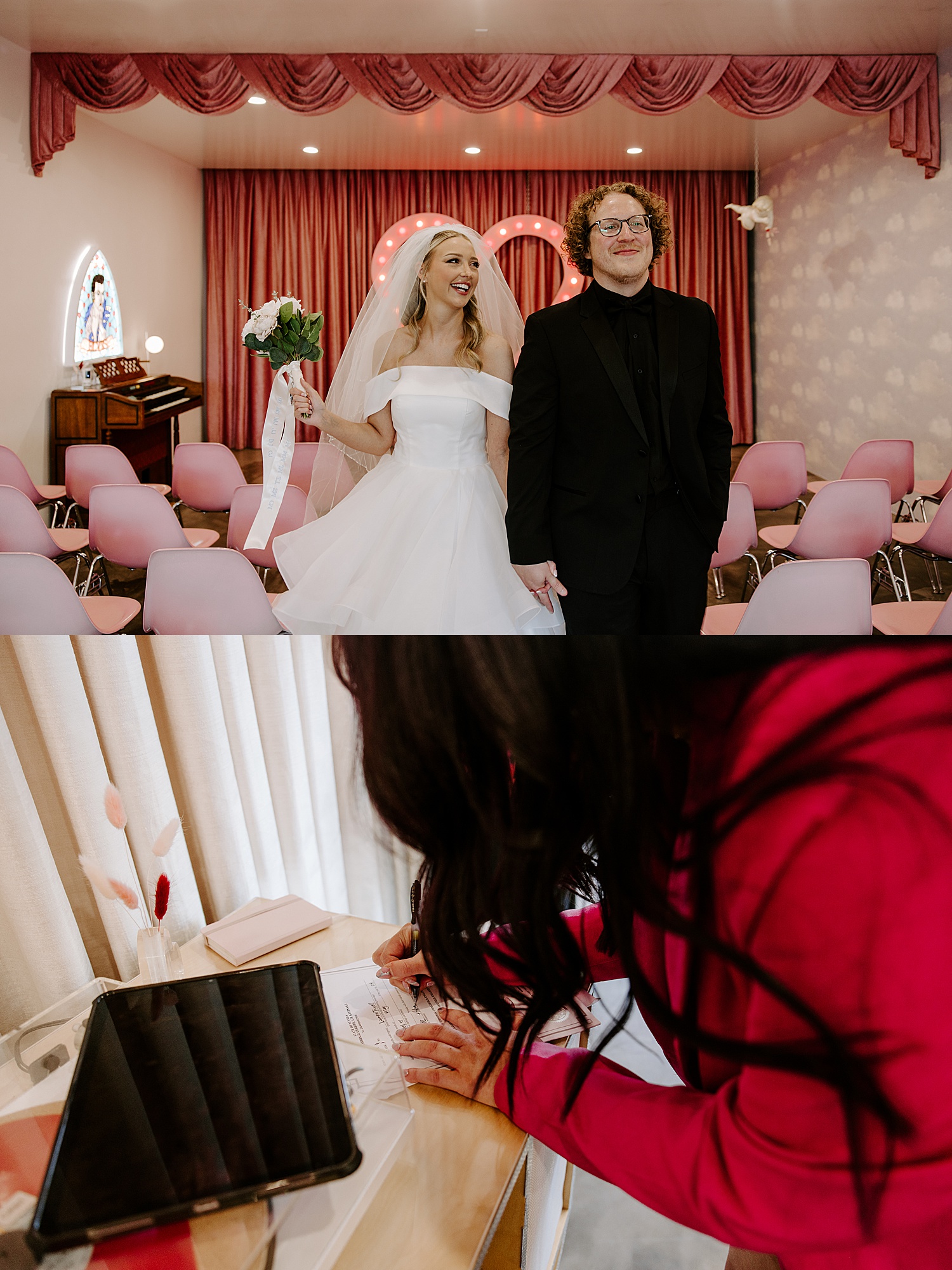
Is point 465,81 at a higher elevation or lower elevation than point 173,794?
higher

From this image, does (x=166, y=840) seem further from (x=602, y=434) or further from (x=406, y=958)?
(x=602, y=434)

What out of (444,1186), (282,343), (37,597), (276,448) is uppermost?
(282,343)

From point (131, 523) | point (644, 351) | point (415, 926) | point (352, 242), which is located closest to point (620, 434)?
point (644, 351)

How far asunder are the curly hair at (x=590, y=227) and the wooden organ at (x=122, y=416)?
3946 millimetres

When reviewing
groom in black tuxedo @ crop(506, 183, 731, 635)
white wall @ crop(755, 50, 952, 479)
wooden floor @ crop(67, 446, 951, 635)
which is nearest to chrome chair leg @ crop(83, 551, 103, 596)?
wooden floor @ crop(67, 446, 951, 635)

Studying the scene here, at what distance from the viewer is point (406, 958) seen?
524 mm

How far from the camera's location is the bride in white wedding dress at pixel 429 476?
8.43ft

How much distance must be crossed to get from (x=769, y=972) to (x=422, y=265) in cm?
249

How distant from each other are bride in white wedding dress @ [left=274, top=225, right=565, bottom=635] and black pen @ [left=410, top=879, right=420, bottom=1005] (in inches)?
76.3

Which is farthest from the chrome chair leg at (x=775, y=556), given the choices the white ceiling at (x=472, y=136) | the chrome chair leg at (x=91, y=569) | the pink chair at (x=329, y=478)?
the white ceiling at (x=472, y=136)

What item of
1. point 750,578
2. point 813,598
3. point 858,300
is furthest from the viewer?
point 858,300

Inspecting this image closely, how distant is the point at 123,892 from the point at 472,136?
840 centimetres

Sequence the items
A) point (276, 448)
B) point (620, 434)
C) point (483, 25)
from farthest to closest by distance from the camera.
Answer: point (483, 25)
point (276, 448)
point (620, 434)

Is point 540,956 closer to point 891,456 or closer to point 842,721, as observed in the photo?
point 842,721
